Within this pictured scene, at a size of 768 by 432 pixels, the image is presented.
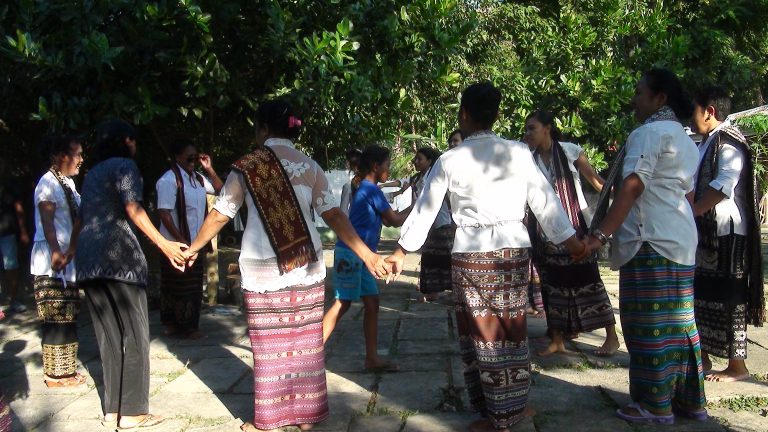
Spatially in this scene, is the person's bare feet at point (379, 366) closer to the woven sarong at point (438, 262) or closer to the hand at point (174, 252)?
the hand at point (174, 252)

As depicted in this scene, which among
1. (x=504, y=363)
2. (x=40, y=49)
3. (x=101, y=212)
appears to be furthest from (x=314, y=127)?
(x=504, y=363)

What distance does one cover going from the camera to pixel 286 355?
371cm

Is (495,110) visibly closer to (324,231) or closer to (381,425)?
(381,425)

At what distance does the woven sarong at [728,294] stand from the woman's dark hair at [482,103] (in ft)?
5.94

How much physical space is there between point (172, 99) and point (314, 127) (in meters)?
2.41

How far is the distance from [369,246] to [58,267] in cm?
202

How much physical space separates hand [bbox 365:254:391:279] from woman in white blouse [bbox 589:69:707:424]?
1.06 m

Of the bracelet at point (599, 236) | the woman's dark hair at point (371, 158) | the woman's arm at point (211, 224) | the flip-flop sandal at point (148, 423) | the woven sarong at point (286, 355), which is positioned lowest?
the flip-flop sandal at point (148, 423)

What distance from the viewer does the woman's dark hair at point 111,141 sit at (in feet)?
13.2

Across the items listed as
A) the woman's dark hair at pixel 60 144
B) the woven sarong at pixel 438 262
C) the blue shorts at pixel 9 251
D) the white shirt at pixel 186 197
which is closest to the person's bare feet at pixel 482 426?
the woman's dark hair at pixel 60 144

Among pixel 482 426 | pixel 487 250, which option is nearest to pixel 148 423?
pixel 482 426

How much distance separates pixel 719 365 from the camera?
491 centimetres

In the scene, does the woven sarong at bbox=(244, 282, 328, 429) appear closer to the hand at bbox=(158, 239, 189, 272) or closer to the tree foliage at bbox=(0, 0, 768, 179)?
the hand at bbox=(158, 239, 189, 272)

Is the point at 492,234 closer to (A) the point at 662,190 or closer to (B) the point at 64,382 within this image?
(A) the point at 662,190
